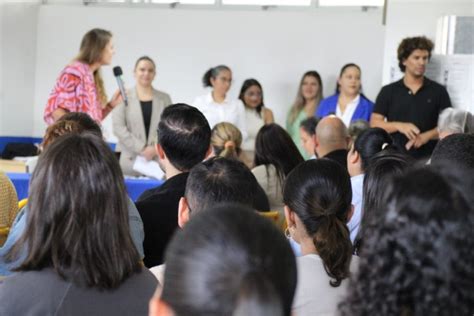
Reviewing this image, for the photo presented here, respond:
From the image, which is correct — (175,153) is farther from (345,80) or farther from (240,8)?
(240,8)

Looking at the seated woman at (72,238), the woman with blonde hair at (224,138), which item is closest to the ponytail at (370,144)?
the woman with blonde hair at (224,138)

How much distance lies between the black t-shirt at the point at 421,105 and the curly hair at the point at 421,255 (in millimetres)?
4592

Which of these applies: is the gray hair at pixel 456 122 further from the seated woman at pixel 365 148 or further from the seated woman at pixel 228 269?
the seated woman at pixel 228 269

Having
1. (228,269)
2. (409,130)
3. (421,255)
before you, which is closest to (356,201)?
(421,255)

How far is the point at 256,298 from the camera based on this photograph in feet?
3.29

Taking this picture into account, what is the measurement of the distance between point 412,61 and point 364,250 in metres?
4.73

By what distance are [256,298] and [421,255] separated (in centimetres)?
25

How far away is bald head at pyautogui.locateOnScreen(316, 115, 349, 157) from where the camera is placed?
4.38 m

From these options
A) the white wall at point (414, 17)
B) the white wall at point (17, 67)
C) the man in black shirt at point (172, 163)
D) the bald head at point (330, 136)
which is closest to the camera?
the man in black shirt at point (172, 163)

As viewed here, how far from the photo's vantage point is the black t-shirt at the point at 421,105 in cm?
569

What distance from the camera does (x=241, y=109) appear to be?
6777 mm

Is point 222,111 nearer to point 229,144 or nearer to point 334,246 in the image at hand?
point 229,144

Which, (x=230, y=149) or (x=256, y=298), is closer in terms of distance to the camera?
(x=256, y=298)


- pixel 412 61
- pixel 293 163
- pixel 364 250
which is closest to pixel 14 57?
pixel 412 61
